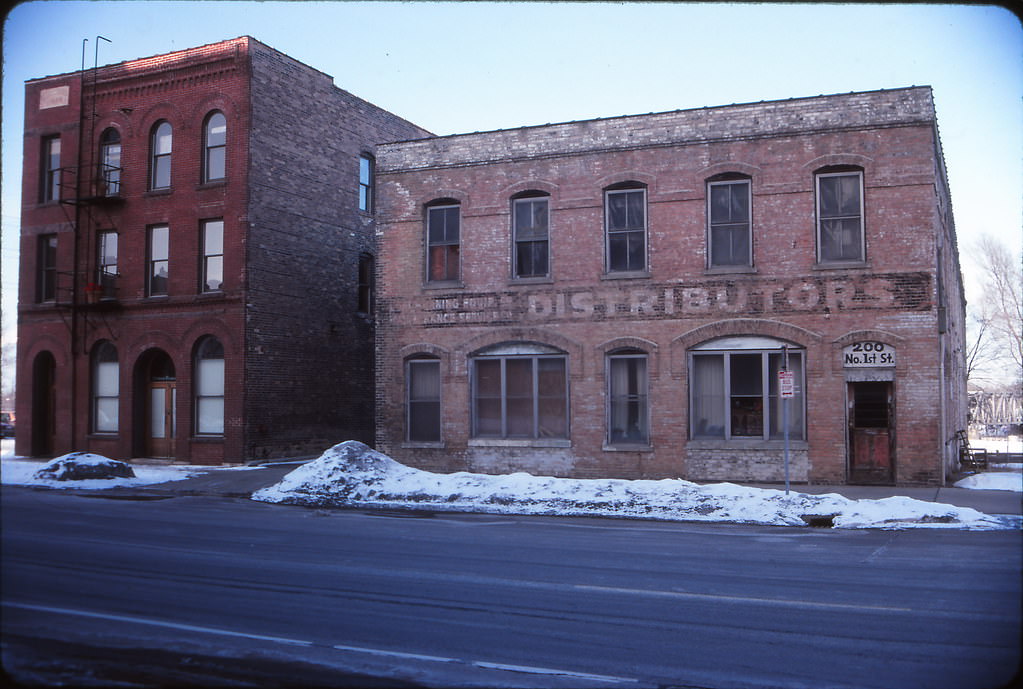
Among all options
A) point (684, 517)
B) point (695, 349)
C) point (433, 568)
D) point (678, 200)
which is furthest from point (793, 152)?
point (433, 568)

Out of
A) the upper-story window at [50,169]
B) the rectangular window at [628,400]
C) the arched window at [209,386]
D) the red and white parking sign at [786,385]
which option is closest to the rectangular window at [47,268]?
the upper-story window at [50,169]

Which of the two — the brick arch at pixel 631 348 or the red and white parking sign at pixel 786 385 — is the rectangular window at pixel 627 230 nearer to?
the brick arch at pixel 631 348

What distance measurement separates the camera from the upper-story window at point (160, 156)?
1056 inches

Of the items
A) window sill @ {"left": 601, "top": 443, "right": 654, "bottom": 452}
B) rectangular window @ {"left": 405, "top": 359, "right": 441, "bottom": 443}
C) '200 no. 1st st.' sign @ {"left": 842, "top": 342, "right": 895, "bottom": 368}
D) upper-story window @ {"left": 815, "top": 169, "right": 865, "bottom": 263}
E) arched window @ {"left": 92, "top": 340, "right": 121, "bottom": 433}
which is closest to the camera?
'200 no. 1st st.' sign @ {"left": 842, "top": 342, "right": 895, "bottom": 368}

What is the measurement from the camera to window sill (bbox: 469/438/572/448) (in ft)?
71.1

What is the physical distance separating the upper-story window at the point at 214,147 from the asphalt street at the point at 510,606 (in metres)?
14.9

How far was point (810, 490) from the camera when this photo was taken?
60.8 ft

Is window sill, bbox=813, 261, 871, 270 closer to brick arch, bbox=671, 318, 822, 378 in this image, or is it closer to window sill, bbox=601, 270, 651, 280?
brick arch, bbox=671, 318, 822, 378

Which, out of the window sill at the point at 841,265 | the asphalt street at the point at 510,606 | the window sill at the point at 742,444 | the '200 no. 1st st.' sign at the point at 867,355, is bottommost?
the asphalt street at the point at 510,606

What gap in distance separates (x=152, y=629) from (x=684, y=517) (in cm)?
1034

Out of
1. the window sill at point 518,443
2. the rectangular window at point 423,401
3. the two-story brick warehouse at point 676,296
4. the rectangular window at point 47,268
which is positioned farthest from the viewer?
the rectangular window at point 47,268

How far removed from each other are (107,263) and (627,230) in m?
16.7

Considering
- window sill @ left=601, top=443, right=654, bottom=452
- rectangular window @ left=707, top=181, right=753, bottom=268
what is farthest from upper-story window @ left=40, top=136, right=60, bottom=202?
rectangular window @ left=707, top=181, right=753, bottom=268

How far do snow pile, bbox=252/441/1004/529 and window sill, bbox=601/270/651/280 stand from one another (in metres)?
5.29
